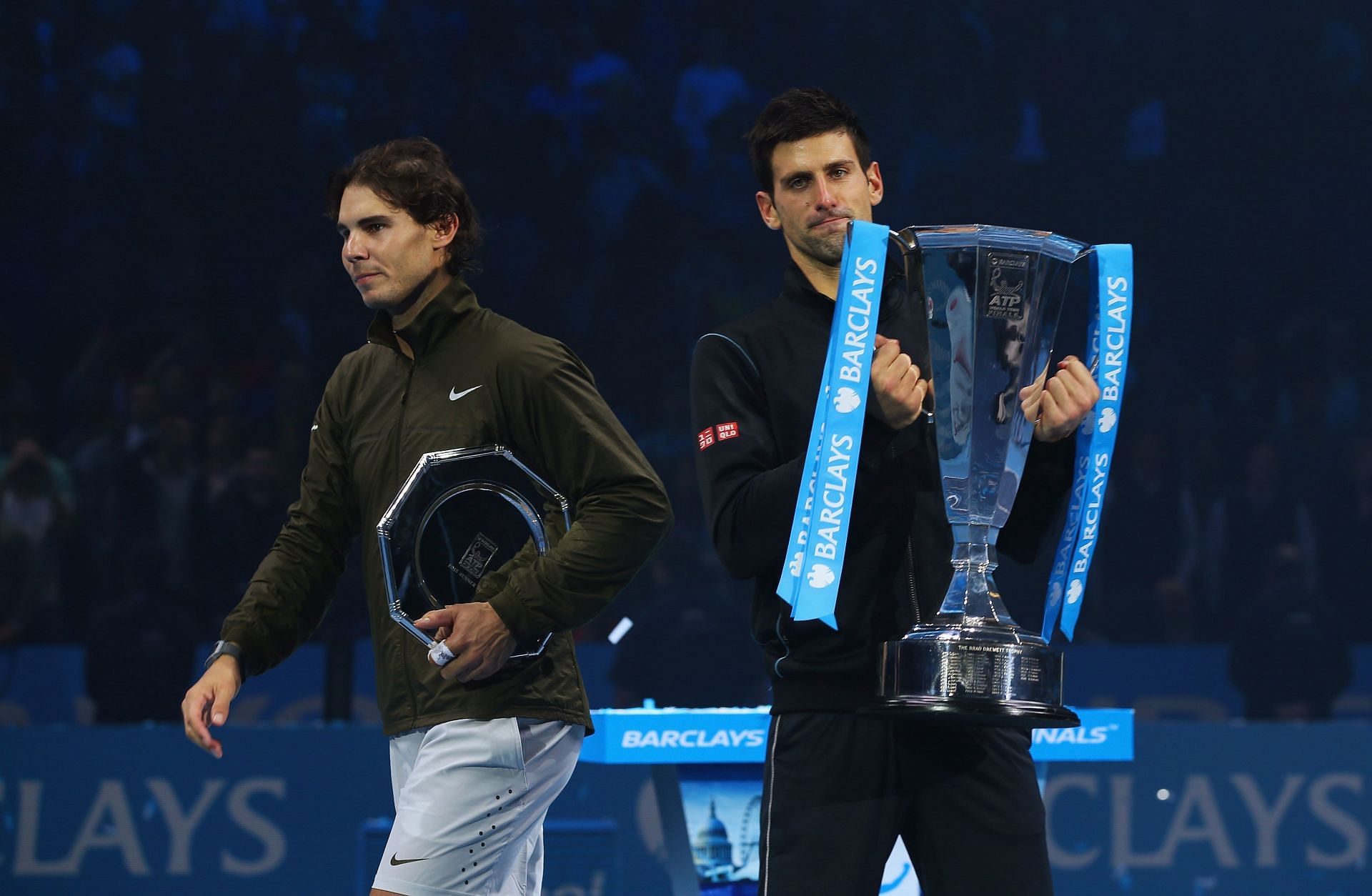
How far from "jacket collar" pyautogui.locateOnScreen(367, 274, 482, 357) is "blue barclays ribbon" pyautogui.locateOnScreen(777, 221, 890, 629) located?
31.0 inches

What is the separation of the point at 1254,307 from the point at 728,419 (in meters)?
6.20

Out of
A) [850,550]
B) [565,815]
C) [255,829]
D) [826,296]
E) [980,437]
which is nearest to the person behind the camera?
[980,437]

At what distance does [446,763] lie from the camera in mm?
2197

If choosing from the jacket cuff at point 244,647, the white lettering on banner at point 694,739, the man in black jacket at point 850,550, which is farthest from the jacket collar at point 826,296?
the white lettering on banner at point 694,739

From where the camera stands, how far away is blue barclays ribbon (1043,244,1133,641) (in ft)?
6.47

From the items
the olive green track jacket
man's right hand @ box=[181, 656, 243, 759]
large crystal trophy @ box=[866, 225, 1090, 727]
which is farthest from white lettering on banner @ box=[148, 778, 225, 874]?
large crystal trophy @ box=[866, 225, 1090, 727]

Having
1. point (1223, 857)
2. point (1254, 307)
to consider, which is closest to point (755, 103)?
point (1254, 307)

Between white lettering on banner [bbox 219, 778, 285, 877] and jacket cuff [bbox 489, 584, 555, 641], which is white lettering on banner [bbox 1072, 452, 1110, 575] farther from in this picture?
white lettering on banner [bbox 219, 778, 285, 877]

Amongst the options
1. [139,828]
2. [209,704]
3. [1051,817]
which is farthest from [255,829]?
[209,704]

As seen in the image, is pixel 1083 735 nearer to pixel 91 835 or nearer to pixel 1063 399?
pixel 1063 399

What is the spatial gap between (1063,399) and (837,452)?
29 centimetres

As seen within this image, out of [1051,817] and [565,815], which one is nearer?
[565,815]

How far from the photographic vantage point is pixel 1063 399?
189 cm

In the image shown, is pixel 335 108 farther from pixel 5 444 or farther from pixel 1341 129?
pixel 1341 129
